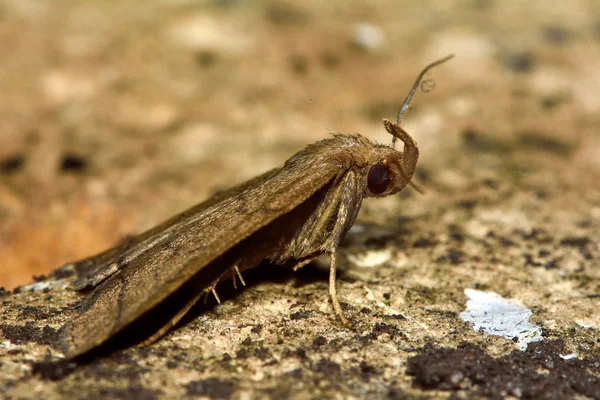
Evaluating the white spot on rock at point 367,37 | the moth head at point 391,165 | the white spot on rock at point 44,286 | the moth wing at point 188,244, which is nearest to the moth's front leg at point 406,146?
the moth head at point 391,165

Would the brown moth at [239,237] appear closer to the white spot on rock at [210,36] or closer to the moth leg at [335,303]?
the moth leg at [335,303]

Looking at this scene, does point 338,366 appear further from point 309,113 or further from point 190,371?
point 309,113

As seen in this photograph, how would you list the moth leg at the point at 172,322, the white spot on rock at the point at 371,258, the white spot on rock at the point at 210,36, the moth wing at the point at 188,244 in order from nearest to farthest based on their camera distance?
the moth wing at the point at 188,244 < the moth leg at the point at 172,322 < the white spot on rock at the point at 371,258 < the white spot on rock at the point at 210,36

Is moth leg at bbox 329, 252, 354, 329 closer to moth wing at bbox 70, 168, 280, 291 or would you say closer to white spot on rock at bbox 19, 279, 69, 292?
moth wing at bbox 70, 168, 280, 291

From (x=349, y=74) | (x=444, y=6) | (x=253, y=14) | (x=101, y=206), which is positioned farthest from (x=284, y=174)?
(x=444, y=6)

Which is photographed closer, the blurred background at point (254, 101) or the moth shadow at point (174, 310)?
the moth shadow at point (174, 310)

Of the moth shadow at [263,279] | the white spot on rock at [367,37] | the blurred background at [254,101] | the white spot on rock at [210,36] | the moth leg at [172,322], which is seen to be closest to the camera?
the moth leg at [172,322]
